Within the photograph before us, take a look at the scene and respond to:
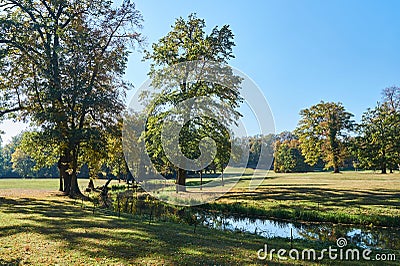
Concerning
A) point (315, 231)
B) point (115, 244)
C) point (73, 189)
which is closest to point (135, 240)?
point (115, 244)

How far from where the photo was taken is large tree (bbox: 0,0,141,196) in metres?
21.8

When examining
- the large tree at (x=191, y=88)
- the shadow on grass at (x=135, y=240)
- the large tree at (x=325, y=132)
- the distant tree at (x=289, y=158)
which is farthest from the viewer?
the distant tree at (x=289, y=158)

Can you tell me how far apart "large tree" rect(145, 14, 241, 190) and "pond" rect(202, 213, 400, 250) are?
993cm

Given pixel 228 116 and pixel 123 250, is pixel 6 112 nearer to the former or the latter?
pixel 228 116

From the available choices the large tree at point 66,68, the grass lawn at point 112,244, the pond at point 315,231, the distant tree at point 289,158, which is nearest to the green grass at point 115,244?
the grass lawn at point 112,244

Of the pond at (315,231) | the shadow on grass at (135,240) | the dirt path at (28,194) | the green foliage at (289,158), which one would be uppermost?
the green foliage at (289,158)

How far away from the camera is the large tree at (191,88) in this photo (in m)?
26.3

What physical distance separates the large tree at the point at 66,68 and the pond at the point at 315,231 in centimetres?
1175

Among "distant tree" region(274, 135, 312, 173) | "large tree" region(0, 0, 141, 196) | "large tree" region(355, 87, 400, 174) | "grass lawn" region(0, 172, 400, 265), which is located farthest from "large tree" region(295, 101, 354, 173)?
"grass lawn" region(0, 172, 400, 265)

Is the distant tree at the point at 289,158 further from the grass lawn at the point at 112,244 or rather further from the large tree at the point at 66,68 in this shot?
the grass lawn at the point at 112,244

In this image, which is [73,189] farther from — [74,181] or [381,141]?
[381,141]

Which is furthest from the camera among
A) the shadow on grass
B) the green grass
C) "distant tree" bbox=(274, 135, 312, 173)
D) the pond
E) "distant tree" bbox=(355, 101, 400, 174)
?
"distant tree" bbox=(274, 135, 312, 173)

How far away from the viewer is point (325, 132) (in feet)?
192

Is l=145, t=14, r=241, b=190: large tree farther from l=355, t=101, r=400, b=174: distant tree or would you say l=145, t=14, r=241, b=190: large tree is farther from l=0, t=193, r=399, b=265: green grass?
l=355, t=101, r=400, b=174: distant tree
